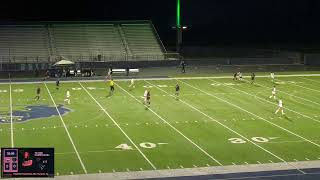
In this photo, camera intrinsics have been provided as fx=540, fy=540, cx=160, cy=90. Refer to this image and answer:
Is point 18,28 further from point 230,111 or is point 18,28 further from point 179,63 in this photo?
point 230,111

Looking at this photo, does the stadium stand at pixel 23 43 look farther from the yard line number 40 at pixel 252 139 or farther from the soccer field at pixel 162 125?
the yard line number 40 at pixel 252 139

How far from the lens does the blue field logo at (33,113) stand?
1089 inches

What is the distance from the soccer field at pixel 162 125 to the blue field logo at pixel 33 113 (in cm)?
5

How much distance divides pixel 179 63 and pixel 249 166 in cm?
3355

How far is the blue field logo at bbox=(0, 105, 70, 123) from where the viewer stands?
27.7 m

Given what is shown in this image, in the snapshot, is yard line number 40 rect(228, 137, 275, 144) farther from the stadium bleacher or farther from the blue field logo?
the stadium bleacher

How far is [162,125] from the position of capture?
26.5 m

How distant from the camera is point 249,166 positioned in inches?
765

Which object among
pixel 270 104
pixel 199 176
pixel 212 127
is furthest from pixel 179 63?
pixel 199 176
